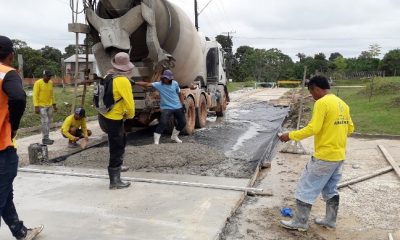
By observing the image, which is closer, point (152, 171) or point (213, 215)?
point (213, 215)

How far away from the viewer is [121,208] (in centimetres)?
500

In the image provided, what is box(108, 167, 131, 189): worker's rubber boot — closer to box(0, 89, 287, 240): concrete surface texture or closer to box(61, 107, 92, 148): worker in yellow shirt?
box(0, 89, 287, 240): concrete surface texture

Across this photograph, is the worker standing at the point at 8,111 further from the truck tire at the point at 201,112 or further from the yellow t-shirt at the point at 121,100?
the truck tire at the point at 201,112

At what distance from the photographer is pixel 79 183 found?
6.12 metres

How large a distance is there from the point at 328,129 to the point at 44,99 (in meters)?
7.35

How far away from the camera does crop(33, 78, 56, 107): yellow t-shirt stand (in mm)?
9531

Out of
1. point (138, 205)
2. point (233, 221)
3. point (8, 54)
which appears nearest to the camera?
point (8, 54)

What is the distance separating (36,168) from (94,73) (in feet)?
11.6

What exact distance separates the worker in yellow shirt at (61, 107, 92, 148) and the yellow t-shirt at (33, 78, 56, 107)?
81 centimetres

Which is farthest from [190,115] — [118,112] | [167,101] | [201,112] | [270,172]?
[118,112]

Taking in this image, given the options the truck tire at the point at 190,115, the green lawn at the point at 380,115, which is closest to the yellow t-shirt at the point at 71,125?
the truck tire at the point at 190,115

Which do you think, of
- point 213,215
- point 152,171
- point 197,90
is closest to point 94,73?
point 197,90

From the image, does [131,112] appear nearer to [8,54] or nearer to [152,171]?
[152,171]

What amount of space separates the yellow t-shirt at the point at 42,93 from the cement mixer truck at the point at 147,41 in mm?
1338
